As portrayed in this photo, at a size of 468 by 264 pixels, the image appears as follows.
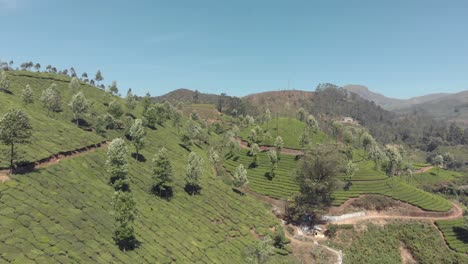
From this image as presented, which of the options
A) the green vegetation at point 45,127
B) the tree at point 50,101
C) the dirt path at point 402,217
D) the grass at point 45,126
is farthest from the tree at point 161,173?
the dirt path at point 402,217

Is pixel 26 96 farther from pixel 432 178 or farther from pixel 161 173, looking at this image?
pixel 432 178

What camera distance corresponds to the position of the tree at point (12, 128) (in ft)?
182

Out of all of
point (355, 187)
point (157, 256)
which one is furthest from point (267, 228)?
point (355, 187)

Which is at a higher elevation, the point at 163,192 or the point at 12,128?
the point at 12,128

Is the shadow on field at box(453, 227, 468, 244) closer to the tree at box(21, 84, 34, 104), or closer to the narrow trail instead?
the narrow trail

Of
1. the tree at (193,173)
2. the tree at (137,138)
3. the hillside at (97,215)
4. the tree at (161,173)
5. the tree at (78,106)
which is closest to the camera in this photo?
the hillside at (97,215)

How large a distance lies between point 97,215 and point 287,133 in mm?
118374

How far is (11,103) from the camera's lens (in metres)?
88.8

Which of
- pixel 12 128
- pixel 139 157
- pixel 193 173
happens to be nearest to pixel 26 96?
pixel 139 157

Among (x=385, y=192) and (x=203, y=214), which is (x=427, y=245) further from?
(x=203, y=214)

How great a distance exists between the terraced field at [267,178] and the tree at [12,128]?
7165 centimetres

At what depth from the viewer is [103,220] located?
55.8 meters

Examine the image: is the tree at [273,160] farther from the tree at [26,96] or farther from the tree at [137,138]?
the tree at [26,96]

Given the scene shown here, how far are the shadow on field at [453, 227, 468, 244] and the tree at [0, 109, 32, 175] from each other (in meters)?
112
